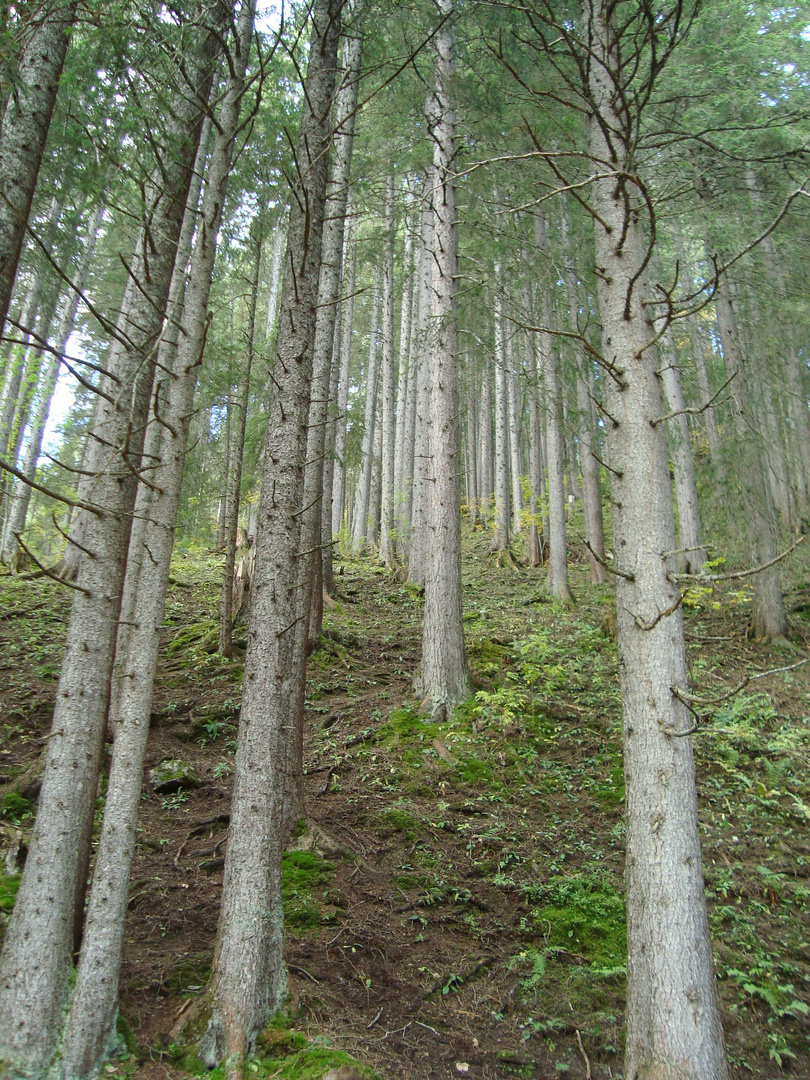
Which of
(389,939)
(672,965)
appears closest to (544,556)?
(389,939)

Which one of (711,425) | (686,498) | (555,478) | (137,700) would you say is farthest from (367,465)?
(137,700)

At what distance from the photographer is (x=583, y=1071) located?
11.1 ft

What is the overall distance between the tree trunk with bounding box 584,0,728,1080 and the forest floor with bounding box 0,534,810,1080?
0.29 m

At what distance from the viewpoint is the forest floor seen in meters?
3.51

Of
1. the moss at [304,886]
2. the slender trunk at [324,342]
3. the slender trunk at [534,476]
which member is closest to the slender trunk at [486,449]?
the slender trunk at [534,476]

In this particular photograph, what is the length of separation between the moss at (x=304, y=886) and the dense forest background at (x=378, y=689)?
0.15 feet

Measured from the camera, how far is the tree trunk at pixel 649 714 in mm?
2725

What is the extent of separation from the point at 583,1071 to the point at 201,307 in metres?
5.14

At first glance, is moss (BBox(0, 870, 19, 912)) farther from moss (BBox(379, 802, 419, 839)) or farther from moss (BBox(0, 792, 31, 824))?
moss (BBox(379, 802, 419, 839))

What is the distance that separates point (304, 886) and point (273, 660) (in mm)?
2217


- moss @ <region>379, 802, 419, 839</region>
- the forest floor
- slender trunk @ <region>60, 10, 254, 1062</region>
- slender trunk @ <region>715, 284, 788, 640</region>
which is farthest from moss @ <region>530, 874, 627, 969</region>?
slender trunk @ <region>715, 284, 788, 640</region>

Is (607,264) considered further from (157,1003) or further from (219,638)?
(219,638)

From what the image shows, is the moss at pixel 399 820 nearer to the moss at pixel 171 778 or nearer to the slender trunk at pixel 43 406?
the moss at pixel 171 778

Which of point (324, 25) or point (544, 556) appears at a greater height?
point (324, 25)
